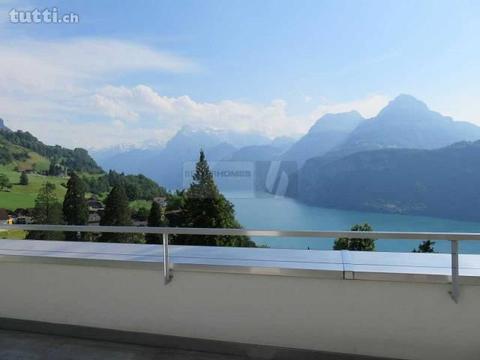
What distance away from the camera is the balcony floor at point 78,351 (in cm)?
188

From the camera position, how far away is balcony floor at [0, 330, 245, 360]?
Result: 188 cm

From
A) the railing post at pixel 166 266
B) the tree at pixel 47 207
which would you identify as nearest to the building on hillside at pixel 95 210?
the tree at pixel 47 207

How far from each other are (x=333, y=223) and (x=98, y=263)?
32.8 feet

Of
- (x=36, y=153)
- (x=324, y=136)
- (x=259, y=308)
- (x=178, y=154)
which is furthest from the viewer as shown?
(x=324, y=136)

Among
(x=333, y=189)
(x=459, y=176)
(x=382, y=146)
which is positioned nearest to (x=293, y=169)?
(x=333, y=189)

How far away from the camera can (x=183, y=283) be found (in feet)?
6.41

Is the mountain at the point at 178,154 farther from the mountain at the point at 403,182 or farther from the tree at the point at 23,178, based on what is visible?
the mountain at the point at 403,182

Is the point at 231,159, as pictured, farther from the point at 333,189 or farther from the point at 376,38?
the point at 376,38

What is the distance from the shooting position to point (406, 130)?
1498cm
